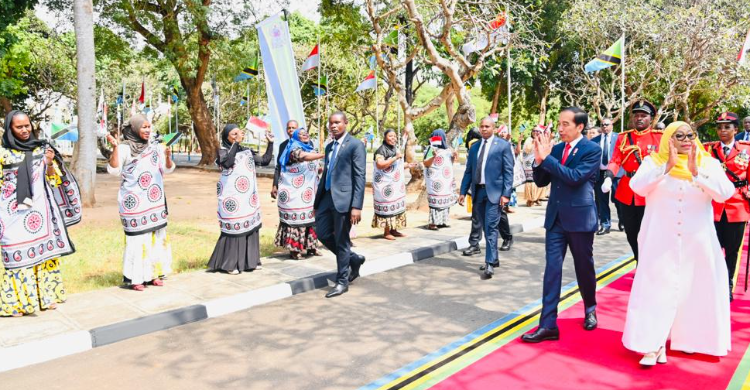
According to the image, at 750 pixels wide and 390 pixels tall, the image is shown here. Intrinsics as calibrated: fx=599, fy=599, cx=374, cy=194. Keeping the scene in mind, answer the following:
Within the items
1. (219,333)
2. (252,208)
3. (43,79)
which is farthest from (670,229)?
(43,79)

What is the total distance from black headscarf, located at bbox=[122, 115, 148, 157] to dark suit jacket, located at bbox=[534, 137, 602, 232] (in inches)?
159

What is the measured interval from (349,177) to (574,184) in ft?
8.31

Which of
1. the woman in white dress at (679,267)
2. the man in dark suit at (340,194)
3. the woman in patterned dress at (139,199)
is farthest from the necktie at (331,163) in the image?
the woman in white dress at (679,267)

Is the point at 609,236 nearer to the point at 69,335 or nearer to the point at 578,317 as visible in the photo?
the point at 578,317

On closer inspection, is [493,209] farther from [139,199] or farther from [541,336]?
[139,199]

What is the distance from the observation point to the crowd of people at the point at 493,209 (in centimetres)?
427

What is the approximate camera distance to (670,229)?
4305mm

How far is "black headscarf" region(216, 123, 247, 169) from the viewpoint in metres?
7.08

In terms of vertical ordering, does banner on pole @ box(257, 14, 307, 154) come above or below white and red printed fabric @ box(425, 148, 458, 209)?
above

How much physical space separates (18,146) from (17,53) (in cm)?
2340

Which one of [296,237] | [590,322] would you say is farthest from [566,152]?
[296,237]

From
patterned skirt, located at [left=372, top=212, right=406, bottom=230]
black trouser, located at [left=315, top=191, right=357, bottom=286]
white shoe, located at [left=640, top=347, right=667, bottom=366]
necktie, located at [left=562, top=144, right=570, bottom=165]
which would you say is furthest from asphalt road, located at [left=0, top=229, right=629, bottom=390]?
patterned skirt, located at [left=372, top=212, right=406, bottom=230]

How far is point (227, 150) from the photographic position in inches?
281

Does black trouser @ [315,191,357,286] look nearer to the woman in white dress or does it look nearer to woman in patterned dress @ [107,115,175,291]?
woman in patterned dress @ [107,115,175,291]
